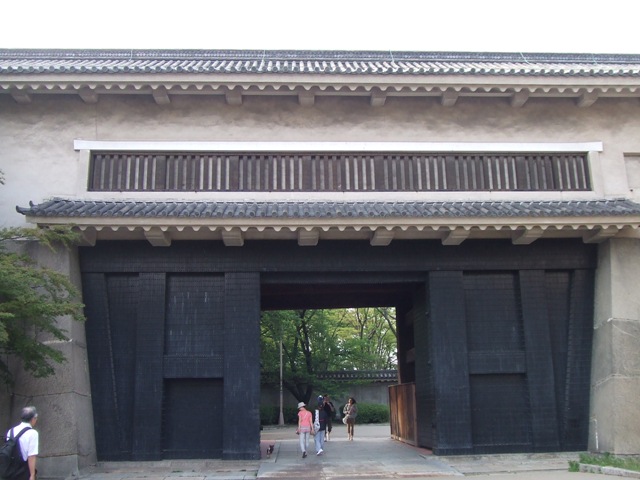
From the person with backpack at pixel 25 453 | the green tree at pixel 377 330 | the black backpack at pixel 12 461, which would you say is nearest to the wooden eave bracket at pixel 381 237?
the person with backpack at pixel 25 453

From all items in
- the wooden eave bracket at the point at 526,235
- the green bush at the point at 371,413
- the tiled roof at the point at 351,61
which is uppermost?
the tiled roof at the point at 351,61

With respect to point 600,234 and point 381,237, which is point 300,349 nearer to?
point 381,237

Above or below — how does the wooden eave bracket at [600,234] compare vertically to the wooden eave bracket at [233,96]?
below

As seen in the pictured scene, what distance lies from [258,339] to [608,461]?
7430 millimetres

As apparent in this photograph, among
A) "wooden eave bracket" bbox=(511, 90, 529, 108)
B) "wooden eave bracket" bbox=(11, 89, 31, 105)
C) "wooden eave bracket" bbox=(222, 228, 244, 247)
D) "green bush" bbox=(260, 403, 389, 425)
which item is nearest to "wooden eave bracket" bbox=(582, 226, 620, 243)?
"wooden eave bracket" bbox=(511, 90, 529, 108)

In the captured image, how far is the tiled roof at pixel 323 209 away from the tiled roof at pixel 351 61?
3036mm

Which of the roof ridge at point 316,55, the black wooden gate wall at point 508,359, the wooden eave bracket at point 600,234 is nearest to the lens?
the wooden eave bracket at point 600,234

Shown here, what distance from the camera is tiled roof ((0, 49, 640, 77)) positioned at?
1398 cm

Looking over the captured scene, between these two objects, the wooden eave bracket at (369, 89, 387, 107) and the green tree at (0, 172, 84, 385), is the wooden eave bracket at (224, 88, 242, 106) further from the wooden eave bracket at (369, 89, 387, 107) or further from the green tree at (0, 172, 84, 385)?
the green tree at (0, 172, 84, 385)

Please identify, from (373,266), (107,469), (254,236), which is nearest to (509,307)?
(373,266)

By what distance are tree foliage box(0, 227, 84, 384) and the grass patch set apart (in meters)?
9.87

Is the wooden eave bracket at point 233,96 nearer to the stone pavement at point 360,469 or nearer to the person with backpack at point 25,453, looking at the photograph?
the stone pavement at point 360,469

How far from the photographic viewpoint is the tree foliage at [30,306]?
10.6 metres

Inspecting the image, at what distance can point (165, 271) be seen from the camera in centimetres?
1341
